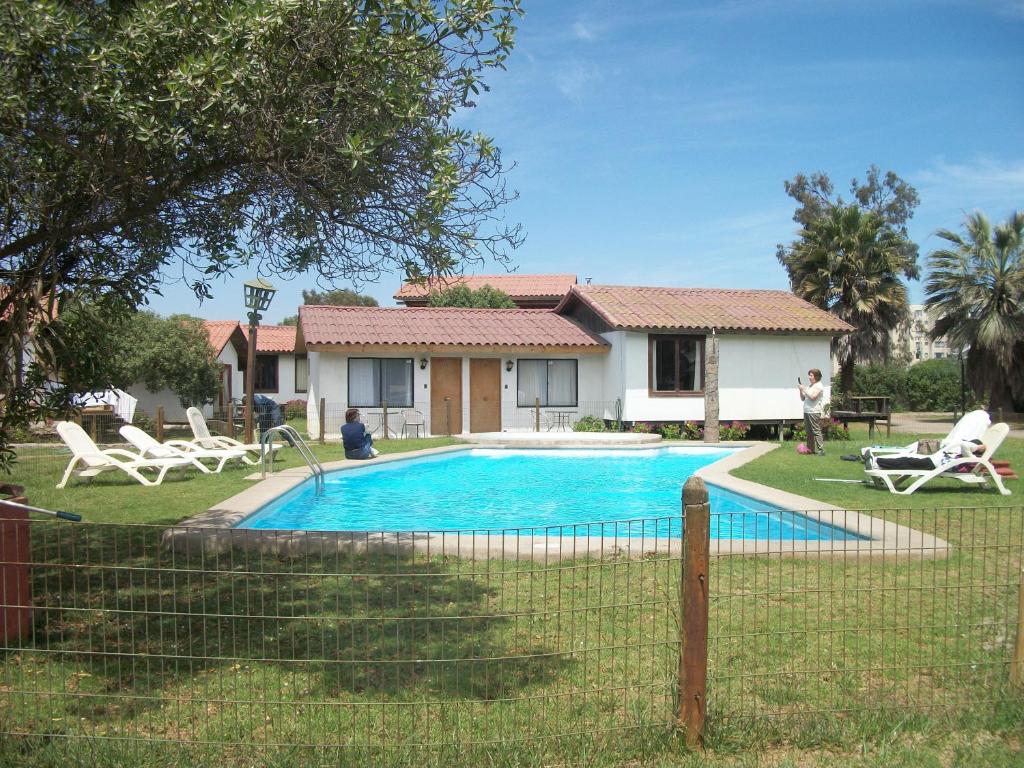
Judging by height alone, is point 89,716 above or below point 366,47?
below

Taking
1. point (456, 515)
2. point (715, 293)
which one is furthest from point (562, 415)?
point (456, 515)

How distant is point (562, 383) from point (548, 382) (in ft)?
1.48

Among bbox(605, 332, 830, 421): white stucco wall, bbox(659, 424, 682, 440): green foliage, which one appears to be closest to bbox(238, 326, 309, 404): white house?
bbox(605, 332, 830, 421): white stucco wall

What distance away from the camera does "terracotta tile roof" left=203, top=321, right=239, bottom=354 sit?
110ft

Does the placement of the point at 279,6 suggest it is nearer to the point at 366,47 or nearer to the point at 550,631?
the point at 366,47

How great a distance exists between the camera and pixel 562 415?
25203mm

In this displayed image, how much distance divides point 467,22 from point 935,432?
76.3 ft

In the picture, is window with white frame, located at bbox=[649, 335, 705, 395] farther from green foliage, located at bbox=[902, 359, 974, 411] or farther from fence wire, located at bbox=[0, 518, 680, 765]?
green foliage, located at bbox=[902, 359, 974, 411]

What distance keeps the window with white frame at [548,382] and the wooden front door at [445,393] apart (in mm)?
1959

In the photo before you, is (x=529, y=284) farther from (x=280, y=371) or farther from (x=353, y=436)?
(x=353, y=436)

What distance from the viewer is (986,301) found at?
91.6 ft

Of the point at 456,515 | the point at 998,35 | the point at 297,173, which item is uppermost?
the point at 998,35

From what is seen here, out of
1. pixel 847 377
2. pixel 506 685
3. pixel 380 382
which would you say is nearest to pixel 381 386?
pixel 380 382

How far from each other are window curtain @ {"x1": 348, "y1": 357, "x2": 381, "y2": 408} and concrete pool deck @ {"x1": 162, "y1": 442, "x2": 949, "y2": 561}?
9.75 metres
